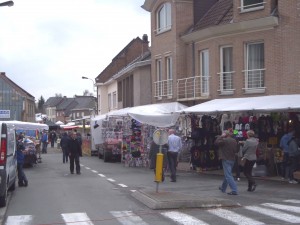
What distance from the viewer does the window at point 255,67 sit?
2255cm

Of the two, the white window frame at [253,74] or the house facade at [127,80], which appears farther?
the house facade at [127,80]

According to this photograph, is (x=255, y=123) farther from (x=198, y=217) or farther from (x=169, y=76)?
(x=169, y=76)

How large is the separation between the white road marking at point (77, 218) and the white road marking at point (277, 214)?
12.1 feet

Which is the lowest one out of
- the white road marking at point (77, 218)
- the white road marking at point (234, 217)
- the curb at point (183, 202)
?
the white road marking at point (77, 218)

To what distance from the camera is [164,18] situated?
29.3m

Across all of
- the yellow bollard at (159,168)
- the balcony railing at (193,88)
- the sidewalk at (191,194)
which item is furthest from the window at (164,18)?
the yellow bollard at (159,168)

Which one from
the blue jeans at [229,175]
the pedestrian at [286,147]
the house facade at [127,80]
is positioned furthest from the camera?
the house facade at [127,80]

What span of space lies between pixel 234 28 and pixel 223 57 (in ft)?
6.19

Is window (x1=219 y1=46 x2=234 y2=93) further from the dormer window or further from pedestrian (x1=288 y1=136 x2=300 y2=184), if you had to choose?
pedestrian (x1=288 y1=136 x2=300 y2=184)

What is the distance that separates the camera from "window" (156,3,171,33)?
28600 millimetres

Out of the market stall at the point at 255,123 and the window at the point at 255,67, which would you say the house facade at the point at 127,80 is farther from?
the market stall at the point at 255,123

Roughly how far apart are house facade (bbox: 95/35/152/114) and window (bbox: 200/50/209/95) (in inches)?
335

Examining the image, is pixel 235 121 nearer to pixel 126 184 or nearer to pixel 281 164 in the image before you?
pixel 281 164

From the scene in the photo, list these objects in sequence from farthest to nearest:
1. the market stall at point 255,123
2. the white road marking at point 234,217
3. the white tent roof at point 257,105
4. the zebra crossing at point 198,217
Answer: the market stall at point 255,123 < the white tent roof at point 257,105 < the zebra crossing at point 198,217 < the white road marking at point 234,217
